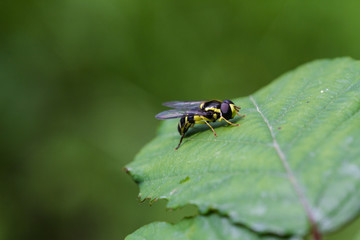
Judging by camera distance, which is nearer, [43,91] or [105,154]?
[105,154]

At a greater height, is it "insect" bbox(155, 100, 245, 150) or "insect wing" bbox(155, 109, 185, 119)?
"insect wing" bbox(155, 109, 185, 119)

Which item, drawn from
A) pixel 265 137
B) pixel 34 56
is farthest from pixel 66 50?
pixel 265 137

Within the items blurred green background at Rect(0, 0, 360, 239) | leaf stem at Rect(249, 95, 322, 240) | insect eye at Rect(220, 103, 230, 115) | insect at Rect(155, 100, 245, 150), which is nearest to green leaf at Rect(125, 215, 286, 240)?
leaf stem at Rect(249, 95, 322, 240)

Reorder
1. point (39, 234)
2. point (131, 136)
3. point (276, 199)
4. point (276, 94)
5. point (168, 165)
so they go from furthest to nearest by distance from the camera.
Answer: point (131, 136) → point (39, 234) → point (276, 94) → point (168, 165) → point (276, 199)

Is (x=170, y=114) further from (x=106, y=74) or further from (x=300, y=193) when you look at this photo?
(x=106, y=74)

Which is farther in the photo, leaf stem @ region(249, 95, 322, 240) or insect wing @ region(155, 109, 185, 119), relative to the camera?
insect wing @ region(155, 109, 185, 119)

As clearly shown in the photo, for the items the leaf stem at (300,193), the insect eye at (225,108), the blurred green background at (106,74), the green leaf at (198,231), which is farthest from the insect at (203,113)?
the blurred green background at (106,74)

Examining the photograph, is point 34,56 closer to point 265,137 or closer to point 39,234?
point 39,234

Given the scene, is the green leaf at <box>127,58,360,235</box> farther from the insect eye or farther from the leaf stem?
the insect eye
